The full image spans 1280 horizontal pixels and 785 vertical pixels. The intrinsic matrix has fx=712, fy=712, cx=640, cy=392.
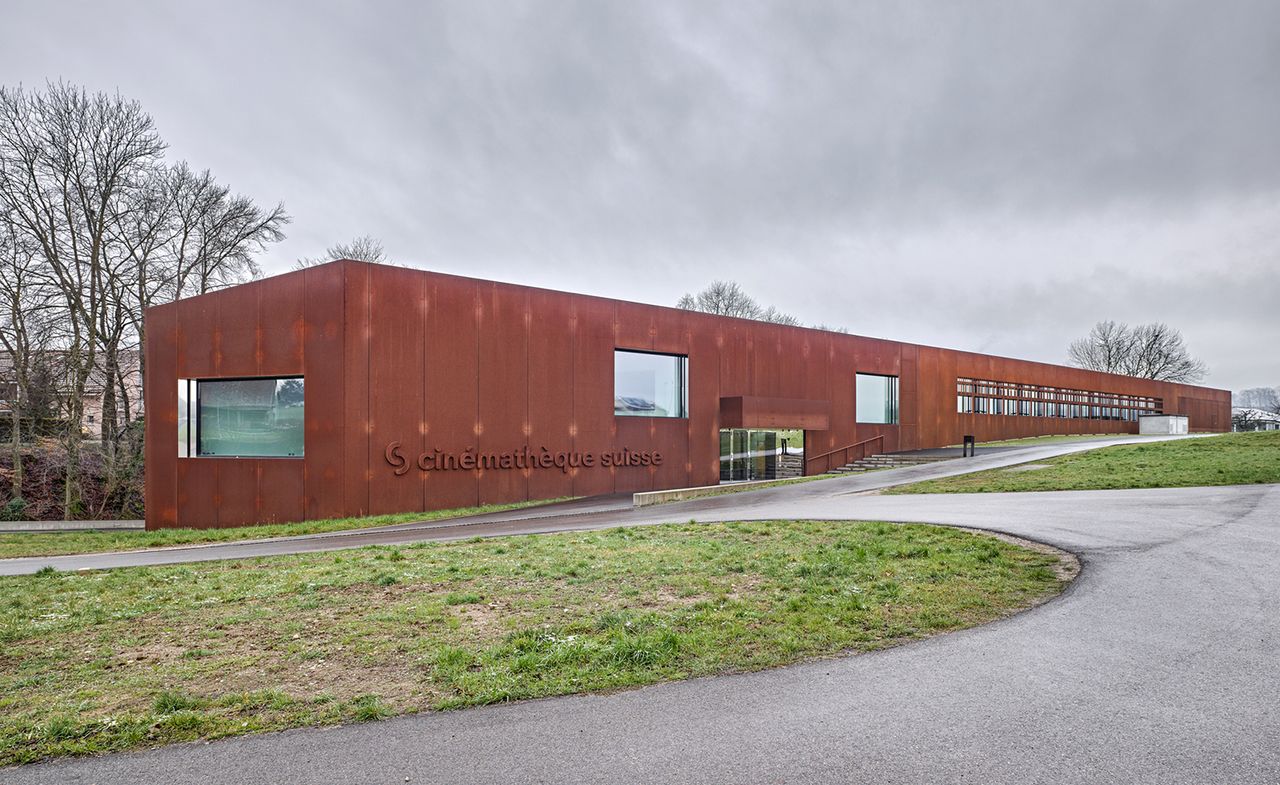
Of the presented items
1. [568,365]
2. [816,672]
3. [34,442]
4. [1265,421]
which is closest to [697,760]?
[816,672]

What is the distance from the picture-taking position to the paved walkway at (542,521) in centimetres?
1302

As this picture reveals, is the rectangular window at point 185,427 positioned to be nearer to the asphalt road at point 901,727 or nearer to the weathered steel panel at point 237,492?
the weathered steel panel at point 237,492

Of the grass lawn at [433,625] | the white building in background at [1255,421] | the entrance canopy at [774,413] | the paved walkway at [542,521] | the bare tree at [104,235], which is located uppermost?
the bare tree at [104,235]

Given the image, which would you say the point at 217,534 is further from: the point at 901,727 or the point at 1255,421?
the point at 1255,421

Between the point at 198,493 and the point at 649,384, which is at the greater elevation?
the point at 649,384

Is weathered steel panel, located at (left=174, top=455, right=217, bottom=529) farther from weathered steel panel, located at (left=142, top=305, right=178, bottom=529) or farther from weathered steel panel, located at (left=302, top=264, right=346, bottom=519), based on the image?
weathered steel panel, located at (left=302, top=264, right=346, bottom=519)

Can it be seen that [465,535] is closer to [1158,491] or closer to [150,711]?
[150,711]

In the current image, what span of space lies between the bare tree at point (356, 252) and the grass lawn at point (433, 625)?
31.6 m

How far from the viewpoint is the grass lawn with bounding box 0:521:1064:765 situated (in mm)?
4781

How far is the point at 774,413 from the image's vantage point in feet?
95.3

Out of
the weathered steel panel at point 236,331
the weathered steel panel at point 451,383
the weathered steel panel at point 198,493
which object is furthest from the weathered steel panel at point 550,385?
the weathered steel panel at point 198,493

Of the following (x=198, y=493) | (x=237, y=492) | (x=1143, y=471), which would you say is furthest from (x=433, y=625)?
(x=1143, y=471)

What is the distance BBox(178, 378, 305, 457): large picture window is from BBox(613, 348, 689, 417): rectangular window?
10258mm

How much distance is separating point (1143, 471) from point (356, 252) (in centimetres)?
3731
